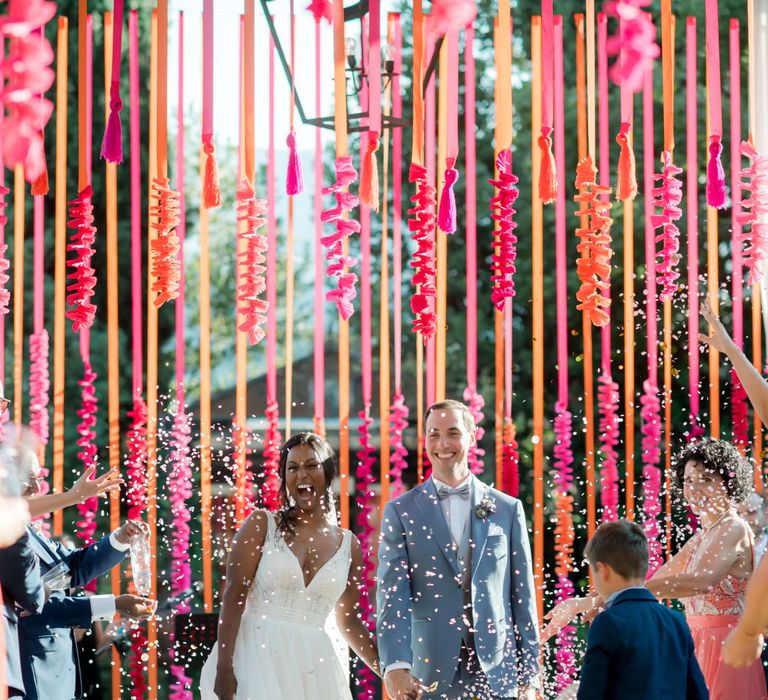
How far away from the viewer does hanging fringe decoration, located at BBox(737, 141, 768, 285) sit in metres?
5.00

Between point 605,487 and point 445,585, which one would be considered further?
point 605,487

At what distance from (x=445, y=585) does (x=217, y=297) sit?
10343mm

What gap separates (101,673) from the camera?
8.84 m

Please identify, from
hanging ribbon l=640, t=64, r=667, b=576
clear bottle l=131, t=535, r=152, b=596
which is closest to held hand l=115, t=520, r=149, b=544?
clear bottle l=131, t=535, r=152, b=596

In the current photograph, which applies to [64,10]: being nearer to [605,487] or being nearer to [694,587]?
[605,487]

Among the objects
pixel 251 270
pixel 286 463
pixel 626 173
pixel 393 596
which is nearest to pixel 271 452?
pixel 251 270

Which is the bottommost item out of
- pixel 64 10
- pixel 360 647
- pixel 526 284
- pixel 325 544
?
pixel 360 647

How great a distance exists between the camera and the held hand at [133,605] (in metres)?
4.16

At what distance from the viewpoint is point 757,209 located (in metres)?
5.02

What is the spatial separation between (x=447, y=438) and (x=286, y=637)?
0.77 meters

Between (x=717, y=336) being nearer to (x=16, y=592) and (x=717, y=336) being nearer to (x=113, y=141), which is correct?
(x=113, y=141)

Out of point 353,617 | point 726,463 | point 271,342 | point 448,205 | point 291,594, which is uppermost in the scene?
point 448,205

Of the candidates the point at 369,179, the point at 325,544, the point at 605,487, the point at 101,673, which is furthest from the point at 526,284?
the point at 325,544

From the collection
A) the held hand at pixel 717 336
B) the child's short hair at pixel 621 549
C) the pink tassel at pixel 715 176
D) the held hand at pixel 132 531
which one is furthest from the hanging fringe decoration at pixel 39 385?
the child's short hair at pixel 621 549
